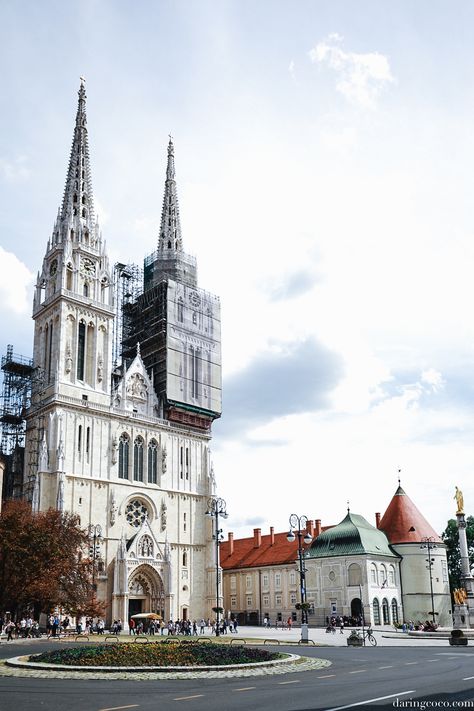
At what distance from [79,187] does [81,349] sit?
65.4 ft

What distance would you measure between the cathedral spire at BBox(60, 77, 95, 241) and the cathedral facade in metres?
0.14

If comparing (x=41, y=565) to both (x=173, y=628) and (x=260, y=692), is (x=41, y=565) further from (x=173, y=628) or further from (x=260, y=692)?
(x=260, y=692)

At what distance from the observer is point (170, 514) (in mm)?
73688

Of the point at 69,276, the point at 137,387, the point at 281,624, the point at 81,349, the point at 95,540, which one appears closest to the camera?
the point at 95,540

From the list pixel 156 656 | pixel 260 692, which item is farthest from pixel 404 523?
pixel 260 692

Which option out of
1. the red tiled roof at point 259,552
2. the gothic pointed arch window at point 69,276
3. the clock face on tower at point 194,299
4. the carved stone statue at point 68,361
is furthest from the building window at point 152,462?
the red tiled roof at point 259,552

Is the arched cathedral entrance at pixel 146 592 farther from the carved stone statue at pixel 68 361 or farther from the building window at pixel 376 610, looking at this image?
the building window at pixel 376 610

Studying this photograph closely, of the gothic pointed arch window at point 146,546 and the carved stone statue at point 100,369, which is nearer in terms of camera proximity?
the gothic pointed arch window at point 146,546

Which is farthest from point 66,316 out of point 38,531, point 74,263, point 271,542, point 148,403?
point 271,542

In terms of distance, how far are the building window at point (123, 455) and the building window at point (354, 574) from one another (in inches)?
1018

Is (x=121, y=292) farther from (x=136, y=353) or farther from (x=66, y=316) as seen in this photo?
(x=66, y=316)

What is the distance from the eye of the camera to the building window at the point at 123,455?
70562 mm

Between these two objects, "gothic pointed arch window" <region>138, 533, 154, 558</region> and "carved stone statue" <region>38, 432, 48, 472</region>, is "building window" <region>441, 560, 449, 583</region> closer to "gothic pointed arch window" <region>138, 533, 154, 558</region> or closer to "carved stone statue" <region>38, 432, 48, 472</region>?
"gothic pointed arch window" <region>138, 533, 154, 558</region>

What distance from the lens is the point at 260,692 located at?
56.2 feet
